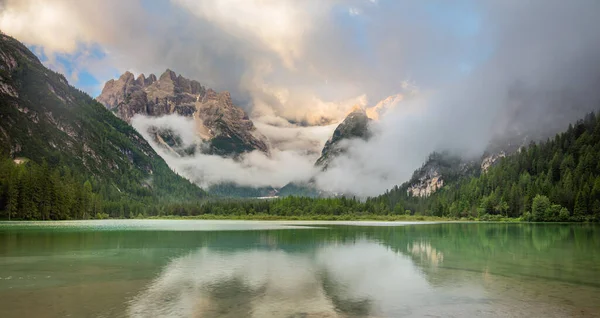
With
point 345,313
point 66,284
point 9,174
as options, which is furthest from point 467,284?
point 9,174

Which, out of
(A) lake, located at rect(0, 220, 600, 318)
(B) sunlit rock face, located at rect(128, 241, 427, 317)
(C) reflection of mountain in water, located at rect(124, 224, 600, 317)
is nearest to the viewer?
(B) sunlit rock face, located at rect(128, 241, 427, 317)

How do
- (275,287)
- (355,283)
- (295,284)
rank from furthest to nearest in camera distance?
(355,283) → (295,284) → (275,287)

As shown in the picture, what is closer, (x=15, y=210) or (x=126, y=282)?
(x=126, y=282)

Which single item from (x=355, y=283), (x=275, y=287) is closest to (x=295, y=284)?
(x=275, y=287)

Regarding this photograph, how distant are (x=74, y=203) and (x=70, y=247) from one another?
129m

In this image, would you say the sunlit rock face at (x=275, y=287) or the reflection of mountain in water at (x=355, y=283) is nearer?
the sunlit rock face at (x=275, y=287)

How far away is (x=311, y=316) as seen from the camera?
22.4 metres

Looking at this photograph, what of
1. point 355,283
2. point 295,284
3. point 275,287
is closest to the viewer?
point 275,287

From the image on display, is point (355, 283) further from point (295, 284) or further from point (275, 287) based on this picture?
point (275, 287)

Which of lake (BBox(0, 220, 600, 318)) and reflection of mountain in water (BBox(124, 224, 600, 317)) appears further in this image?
reflection of mountain in water (BBox(124, 224, 600, 317))

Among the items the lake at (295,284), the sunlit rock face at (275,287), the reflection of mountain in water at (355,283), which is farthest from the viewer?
the reflection of mountain in water at (355,283)

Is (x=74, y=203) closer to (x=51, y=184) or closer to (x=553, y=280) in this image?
(x=51, y=184)

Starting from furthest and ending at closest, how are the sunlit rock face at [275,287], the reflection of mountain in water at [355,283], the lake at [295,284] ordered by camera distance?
1. the reflection of mountain in water at [355,283]
2. the lake at [295,284]
3. the sunlit rock face at [275,287]

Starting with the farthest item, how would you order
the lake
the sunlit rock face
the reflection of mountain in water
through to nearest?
the reflection of mountain in water, the lake, the sunlit rock face
